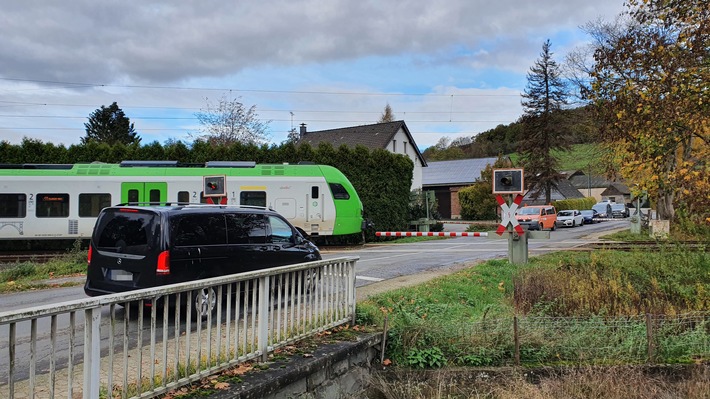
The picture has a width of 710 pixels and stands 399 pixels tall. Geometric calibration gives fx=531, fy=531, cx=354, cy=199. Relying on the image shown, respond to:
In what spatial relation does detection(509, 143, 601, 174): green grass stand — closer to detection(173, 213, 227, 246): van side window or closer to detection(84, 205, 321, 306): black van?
detection(84, 205, 321, 306): black van

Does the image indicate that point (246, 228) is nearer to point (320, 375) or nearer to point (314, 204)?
point (320, 375)

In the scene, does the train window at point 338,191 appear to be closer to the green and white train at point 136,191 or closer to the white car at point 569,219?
the green and white train at point 136,191

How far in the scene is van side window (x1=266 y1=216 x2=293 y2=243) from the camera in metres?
8.88

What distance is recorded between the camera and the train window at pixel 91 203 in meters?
19.2

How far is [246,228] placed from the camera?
27.6 ft

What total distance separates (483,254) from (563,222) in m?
26.6

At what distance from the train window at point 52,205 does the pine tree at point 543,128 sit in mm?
39779

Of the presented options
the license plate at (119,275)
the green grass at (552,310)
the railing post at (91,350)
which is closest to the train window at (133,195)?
the green grass at (552,310)

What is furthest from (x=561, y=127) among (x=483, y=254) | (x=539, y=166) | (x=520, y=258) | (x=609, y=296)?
(x=609, y=296)

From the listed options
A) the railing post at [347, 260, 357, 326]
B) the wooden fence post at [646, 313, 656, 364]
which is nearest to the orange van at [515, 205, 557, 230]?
the wooden fence post at [646, 313, 656, 364]

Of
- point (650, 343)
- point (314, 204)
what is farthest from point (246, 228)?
point (314, 204)

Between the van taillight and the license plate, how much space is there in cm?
50

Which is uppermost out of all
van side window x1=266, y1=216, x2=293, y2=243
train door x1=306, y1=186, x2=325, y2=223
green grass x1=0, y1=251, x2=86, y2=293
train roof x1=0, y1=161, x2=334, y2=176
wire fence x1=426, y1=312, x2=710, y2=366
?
train roof x1=0, y1=161, x2=334, y2=176

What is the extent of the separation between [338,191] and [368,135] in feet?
91.9
